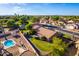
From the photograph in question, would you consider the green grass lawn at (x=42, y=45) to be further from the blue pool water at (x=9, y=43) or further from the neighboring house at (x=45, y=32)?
the blue pool water at (x=9, y=43)

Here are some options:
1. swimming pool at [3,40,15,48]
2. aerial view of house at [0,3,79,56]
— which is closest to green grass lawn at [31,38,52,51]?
aerial view of house at [0,3,79,56]

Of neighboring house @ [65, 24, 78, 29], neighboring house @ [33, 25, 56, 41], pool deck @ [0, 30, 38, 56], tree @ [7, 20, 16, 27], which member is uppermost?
tree @ [7, 20, 16, 27]

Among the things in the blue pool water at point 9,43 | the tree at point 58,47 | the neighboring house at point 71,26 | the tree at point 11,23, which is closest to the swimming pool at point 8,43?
the blue pool water at point 9,43

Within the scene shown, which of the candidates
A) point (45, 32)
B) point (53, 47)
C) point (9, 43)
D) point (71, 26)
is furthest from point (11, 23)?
point (71, 26)

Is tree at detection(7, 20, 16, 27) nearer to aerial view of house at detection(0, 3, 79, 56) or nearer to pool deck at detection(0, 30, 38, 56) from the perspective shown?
aerial view of house at detection(0, 3, 79, 56)

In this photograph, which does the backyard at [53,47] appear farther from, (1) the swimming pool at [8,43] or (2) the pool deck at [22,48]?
(1) the swimming pool at [8,43]

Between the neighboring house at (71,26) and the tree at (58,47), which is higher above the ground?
the neighboring house at (71,26)

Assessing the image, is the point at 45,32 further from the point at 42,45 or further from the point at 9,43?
the point at 9,43

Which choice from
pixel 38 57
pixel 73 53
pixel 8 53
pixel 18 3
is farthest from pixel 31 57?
pixel 18 3

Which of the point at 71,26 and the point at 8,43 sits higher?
the point at 71,26

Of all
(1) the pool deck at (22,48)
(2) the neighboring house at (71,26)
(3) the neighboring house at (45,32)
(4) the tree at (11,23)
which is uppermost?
(4) the tree at (11,23)
